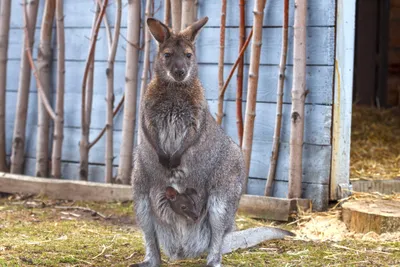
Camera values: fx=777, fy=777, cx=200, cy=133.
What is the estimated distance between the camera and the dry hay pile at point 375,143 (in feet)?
22.8

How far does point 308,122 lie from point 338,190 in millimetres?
601

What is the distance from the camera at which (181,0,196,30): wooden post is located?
6.39 metres

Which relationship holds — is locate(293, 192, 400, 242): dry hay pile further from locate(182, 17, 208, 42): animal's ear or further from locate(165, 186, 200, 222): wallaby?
locate(182, 17, 208, 42): animal's ear

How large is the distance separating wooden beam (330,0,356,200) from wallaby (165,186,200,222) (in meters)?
2.15

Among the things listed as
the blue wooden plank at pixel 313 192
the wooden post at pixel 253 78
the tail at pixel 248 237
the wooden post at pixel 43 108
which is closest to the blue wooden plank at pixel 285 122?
the wooden post at pixel 253 78

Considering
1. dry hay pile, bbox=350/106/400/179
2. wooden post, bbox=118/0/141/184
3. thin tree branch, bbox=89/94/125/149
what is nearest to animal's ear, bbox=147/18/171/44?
wooden post, bbox=118/0/141/184

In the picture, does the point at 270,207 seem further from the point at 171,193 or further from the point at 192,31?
the point at 192,31

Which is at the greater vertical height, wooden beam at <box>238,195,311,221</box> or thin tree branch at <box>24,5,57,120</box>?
thin tree branch at <box>24,5,57,120</box>

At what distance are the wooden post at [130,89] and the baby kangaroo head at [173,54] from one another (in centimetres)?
230

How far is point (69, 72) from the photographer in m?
7.45

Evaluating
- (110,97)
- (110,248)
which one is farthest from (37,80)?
(110,248)

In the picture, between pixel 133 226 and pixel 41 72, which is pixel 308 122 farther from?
pixel 41 72

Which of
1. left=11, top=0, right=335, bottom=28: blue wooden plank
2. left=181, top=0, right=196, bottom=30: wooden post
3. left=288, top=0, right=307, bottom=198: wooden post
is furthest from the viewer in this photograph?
left=181, top=0, right=196, bottom=30: wooden post

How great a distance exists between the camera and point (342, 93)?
6238mm
